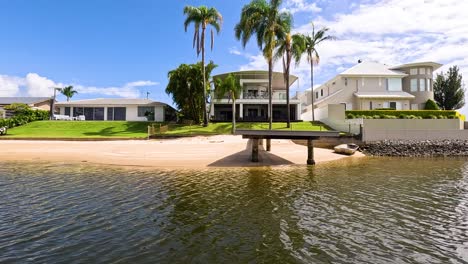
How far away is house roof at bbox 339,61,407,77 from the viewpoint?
48750mm

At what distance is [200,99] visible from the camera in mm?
45344

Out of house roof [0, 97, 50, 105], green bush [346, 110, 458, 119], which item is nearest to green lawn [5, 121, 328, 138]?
green bush [346, 110, 458, 119]

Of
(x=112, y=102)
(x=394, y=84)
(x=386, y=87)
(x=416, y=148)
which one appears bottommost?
(x=416, y=148)

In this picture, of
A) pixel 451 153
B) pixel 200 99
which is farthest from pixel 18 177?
pixel 451 153

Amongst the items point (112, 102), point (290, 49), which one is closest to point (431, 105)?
point (290, 49)

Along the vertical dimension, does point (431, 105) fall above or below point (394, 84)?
below

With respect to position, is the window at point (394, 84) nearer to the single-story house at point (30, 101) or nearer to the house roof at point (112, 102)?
the house roof at point (112, 102)

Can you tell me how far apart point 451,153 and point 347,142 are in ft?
33.8

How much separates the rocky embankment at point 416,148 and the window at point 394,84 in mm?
18911

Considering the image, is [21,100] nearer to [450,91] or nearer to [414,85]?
[414,85]

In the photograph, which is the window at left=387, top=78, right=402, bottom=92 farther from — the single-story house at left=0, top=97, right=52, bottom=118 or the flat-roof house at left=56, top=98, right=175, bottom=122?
the single-story house at left=0, top=97, right=52, bottom=118

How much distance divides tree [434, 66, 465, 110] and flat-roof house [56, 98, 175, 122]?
169 ft

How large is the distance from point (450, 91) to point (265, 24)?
4241 cm

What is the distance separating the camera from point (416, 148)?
3062 centimetres
